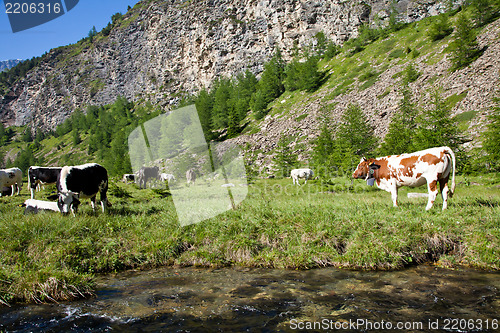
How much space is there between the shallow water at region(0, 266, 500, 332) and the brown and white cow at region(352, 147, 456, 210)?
4639 mm

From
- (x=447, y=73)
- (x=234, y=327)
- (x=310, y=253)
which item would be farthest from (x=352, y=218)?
(x=447, y=73)

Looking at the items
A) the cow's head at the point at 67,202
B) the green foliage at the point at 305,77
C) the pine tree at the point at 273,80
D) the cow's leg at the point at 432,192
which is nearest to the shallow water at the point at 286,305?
the cow's leg at the point at 432,192

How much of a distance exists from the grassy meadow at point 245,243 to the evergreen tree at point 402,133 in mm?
31139

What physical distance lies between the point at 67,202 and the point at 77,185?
1.28m

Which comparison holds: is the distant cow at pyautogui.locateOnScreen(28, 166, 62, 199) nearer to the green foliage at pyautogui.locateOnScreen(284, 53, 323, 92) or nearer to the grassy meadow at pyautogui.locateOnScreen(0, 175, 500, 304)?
the grassy meadow at pyautogui.locateOnScreen(0, 175, 500, 304)

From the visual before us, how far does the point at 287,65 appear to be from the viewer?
417 feet

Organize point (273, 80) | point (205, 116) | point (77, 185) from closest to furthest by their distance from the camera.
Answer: point (77, 185)
point (205, 116)
point (273, 80)

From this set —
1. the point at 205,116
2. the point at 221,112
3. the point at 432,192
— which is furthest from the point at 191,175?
the point at 221,112

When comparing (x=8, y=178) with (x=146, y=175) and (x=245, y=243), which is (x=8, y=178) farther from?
(x=245, y=243)

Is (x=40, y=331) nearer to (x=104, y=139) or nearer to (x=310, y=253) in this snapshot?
(x=310, y=253)

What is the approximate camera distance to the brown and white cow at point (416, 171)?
1055 centimetres

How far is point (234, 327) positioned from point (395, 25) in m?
127

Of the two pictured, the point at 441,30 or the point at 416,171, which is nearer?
the point at 416,171

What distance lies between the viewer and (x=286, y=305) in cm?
549
